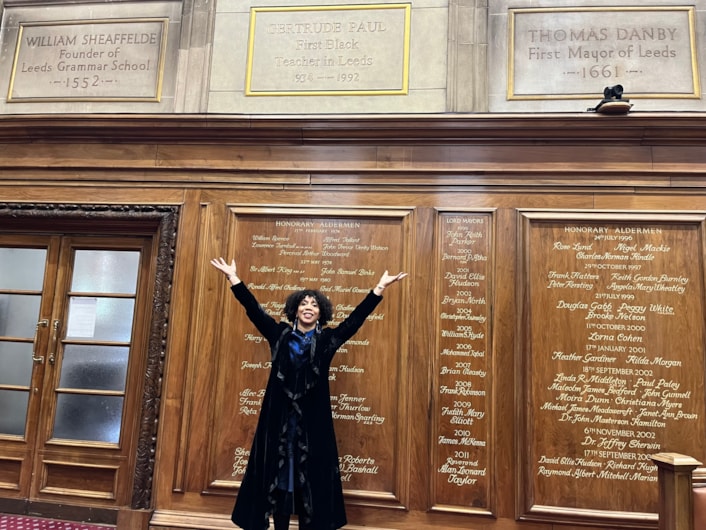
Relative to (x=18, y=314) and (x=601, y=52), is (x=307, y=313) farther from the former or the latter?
(x=601, y=52)

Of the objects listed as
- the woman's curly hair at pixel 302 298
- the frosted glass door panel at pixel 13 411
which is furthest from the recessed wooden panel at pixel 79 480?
the woman's curly hair at pixel 302 298

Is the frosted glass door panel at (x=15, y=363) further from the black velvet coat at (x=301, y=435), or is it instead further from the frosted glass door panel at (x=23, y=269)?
the black velvet coat at (x=301, y=435)

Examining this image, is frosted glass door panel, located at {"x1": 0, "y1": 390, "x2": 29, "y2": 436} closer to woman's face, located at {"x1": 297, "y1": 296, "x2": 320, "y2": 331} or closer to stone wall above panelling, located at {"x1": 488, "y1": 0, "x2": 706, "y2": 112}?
woman's face, located at {"x1": 297, "y1": 296, "x2": 320, "y2": 331}

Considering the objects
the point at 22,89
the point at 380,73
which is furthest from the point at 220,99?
the point at 22,89

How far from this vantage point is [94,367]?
3.95 m

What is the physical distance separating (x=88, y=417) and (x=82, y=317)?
75cm

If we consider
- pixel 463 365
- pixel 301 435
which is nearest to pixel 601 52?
pixel 463 365

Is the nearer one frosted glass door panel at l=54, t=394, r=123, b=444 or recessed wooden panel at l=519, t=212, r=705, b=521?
recessed wooden panel at l=519, t=212, r=705, b=521

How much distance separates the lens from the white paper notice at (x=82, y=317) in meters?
3.97

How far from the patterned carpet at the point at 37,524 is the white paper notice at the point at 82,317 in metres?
1.32

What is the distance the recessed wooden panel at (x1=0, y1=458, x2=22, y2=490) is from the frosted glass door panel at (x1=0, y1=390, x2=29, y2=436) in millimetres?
197

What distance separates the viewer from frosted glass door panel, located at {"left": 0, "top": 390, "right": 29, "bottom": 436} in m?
3.98

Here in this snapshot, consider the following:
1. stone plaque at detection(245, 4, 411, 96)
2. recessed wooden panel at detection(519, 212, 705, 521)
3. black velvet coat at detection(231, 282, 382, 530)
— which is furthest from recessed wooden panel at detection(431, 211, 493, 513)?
stone plaque at detection(245, 4, 411, 96)

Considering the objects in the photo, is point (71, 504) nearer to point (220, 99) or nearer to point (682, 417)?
point (220, 99)
